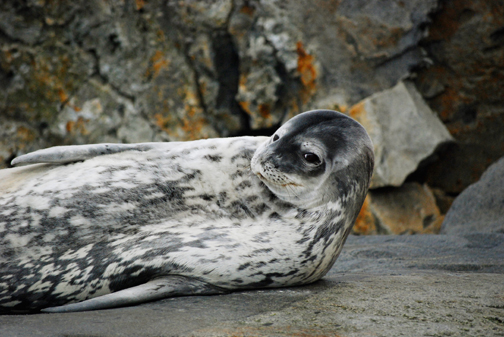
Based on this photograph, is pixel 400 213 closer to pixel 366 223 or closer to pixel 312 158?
pixel 366 223

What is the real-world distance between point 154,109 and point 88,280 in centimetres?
436

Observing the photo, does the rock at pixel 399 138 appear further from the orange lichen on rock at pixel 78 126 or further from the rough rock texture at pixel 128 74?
the orange lichen on rock at pixel 78 126

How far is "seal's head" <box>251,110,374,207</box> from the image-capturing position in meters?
2.13

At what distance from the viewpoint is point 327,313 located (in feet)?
5.53

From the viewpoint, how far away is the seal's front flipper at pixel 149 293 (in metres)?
1.84

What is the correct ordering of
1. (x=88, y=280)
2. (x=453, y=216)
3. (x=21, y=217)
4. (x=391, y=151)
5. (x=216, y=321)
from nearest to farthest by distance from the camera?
(x=216, y=321), (x=88, y=280), (x=21, y=217), (x=453, y=216), (x=391, y=151)

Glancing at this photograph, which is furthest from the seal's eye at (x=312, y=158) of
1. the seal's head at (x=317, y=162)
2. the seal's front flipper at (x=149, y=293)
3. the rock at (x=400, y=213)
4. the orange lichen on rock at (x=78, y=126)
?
the orange lichen on rock at (x=78, y=126)

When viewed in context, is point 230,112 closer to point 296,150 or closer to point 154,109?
point 154,109

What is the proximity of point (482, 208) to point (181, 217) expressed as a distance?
2.71m

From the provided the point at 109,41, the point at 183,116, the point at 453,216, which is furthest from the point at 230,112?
the point at 453,216

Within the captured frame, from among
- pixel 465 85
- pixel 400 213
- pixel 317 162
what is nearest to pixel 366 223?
pixel 400 213

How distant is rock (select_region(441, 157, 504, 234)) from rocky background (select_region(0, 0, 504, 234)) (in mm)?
1126

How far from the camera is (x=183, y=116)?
6.19m

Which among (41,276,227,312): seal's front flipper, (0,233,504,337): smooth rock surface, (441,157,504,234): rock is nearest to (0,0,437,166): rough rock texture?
(441,157,504,234): rock
